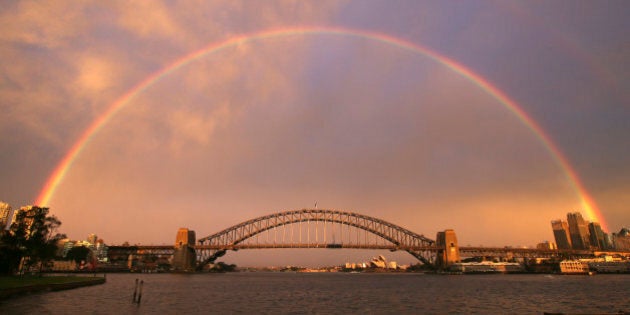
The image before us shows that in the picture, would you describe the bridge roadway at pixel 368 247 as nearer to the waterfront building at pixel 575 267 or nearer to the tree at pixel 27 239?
the waterfront building at pixel 575 267

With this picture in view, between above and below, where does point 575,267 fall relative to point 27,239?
below

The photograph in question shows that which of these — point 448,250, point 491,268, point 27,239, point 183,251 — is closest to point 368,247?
point 448,250

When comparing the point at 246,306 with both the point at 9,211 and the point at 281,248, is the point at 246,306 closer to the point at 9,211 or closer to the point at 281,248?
the point at 281,248

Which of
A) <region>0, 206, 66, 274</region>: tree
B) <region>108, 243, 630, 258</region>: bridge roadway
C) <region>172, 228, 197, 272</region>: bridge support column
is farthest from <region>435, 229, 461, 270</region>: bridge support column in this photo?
<region>0, 206, 66, 274</region>: tree

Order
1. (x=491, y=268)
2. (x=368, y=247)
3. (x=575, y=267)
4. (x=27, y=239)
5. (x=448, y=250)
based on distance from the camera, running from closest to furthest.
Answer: (x=27, y=239) < (x=575, y=267) < (x=368, y=247) < (x=448, y=250) < (x=491, y=268)

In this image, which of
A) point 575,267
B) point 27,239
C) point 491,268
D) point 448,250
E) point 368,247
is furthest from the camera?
point 491,268

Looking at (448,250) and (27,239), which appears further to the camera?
(448,250)

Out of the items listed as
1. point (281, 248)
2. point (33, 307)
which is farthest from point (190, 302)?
point (281, 248)

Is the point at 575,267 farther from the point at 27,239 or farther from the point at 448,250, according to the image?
the point at 27,239
